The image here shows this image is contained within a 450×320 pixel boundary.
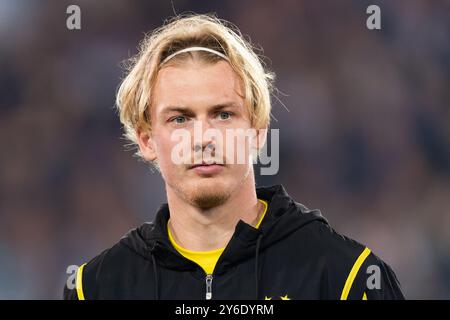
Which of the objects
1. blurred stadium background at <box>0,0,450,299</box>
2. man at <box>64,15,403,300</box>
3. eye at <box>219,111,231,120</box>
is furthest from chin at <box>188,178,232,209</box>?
blurred stadium background at <box>0,0,450,299</box>

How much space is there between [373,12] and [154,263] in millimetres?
3767

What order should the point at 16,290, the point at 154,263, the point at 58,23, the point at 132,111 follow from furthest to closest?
the point at 58,23 → the point at 16,290 → the point at 132,111 → the point at 154,263

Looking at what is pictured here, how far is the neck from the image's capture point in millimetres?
3084

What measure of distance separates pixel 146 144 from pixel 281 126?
2814mm

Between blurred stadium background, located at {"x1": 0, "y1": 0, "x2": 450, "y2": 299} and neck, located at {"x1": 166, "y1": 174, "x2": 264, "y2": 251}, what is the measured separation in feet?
8.78

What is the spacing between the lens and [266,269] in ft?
10.1

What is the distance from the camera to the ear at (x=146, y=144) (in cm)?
329

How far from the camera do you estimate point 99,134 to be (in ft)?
20.4

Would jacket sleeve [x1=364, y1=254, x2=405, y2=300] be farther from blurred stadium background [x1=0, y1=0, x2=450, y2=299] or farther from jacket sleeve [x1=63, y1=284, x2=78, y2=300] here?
blurred stadium background [x1=0, y1=0, x2=450, y2=299]

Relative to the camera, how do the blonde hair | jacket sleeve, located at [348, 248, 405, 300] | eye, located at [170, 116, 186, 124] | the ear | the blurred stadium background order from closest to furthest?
jacket sleeve, located at [348, 248, 405, 300] < eye, located at [170, 116, 186, 124] < the blonde hair < the ear < the blurred stadium background

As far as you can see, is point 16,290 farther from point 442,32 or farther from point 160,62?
point 442,32

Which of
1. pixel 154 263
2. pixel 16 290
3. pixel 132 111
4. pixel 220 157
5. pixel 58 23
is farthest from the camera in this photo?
pixel 58 23

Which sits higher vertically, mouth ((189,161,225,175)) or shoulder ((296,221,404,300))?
mouth ((189,161,225,175))

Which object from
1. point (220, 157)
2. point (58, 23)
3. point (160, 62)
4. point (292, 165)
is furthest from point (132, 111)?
point (58, 23)
